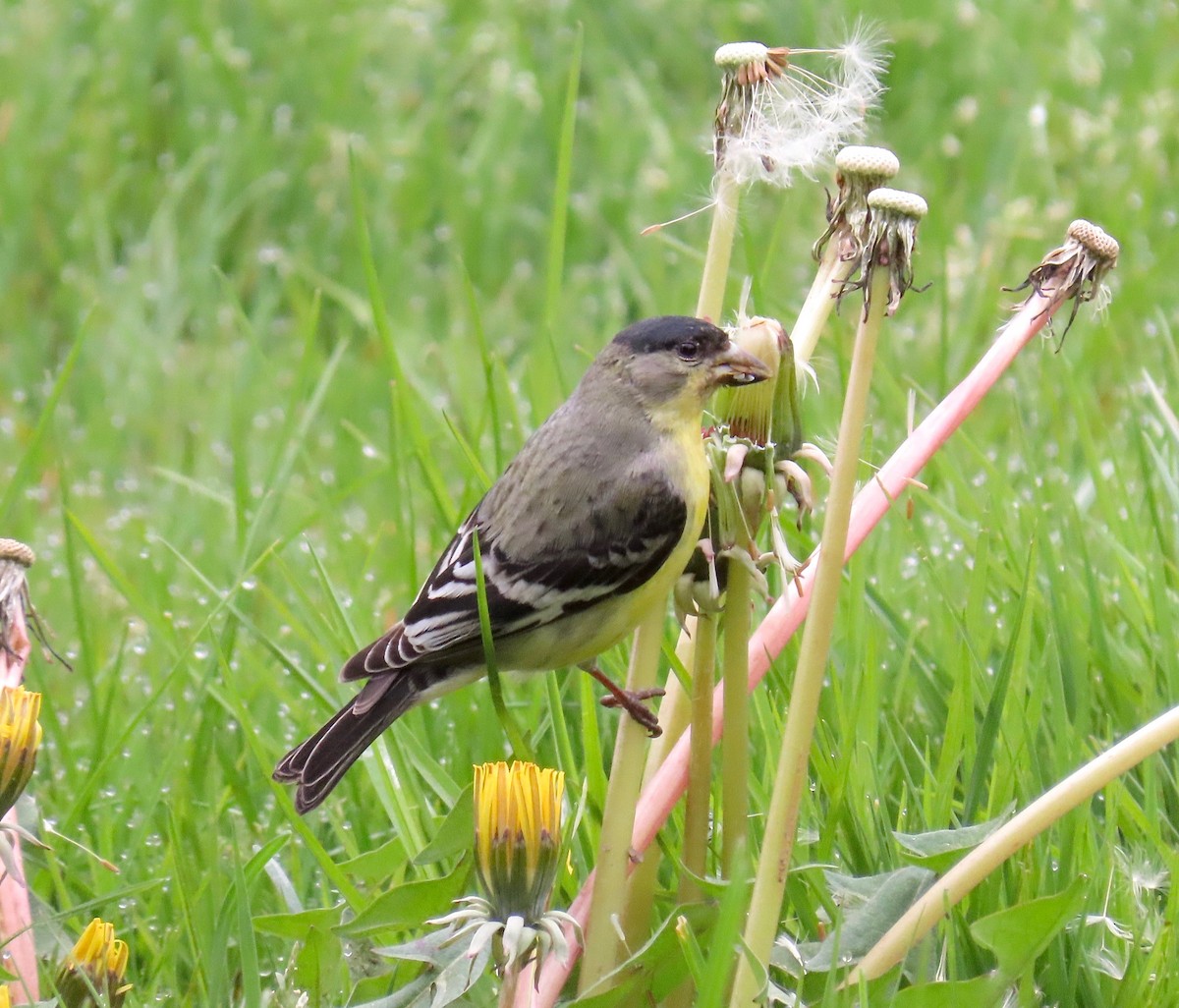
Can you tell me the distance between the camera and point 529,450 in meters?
2.43

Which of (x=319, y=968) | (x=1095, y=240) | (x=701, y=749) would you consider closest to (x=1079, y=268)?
(x=1095, y=240)

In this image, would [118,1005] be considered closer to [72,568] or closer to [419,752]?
[419,752]

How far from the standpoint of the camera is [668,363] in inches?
94.6

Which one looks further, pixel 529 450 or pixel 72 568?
pixel 72 568

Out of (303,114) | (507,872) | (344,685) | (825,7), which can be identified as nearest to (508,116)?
(303,114)

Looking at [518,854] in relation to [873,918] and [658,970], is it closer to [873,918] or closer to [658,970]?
[658,970]

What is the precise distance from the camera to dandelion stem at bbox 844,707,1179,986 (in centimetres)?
149

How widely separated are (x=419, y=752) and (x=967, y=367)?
2.37 meters

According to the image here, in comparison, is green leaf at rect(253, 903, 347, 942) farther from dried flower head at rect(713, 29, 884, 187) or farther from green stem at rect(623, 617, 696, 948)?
dried flower head at rect(713, 29, 884, 187)

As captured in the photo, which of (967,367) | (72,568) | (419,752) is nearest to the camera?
(419,752)

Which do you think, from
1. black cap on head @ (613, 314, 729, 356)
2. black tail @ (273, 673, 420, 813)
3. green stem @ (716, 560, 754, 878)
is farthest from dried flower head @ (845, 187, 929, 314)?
black tail @ (273, 673, 420, 813)

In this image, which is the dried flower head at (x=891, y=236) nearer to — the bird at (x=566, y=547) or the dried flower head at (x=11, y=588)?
the bird at (x=566, y=547)

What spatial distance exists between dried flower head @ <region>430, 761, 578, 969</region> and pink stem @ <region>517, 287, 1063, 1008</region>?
15 cm

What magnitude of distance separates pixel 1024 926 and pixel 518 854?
20.6 inches
